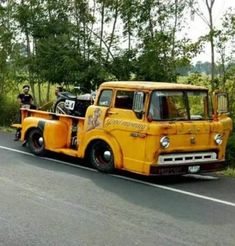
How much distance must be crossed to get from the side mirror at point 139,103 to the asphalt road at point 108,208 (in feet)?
4.17

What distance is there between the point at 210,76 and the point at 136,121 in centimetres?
540

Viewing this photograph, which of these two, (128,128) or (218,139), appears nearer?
(128,128)

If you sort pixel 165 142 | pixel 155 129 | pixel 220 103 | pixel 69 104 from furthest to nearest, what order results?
pixel 69 104
pixel 220 103
pixel 165 142
pixel 155 129

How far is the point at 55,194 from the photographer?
30.2 ft

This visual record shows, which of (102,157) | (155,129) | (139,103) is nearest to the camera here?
(155,129)

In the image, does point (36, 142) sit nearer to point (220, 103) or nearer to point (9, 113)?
point (220, 103)

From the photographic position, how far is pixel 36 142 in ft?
45.4

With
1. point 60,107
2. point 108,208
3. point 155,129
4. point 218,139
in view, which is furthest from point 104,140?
point 108,208

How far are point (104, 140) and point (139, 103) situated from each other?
1.19 m

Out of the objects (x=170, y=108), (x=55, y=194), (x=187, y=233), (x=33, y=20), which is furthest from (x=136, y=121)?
(x=33, y=20)

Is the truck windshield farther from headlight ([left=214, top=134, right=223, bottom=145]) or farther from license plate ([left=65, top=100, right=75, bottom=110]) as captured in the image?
license plate ([left=65, top=100, right=75, bottom=110])

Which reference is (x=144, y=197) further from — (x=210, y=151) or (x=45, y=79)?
(x=45, y=79)

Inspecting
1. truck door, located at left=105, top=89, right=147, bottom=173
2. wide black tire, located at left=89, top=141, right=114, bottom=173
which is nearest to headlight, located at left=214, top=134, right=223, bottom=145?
truck door, located at left=105, top=89, right=147, bottom=173

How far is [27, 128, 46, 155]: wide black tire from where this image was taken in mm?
13477
